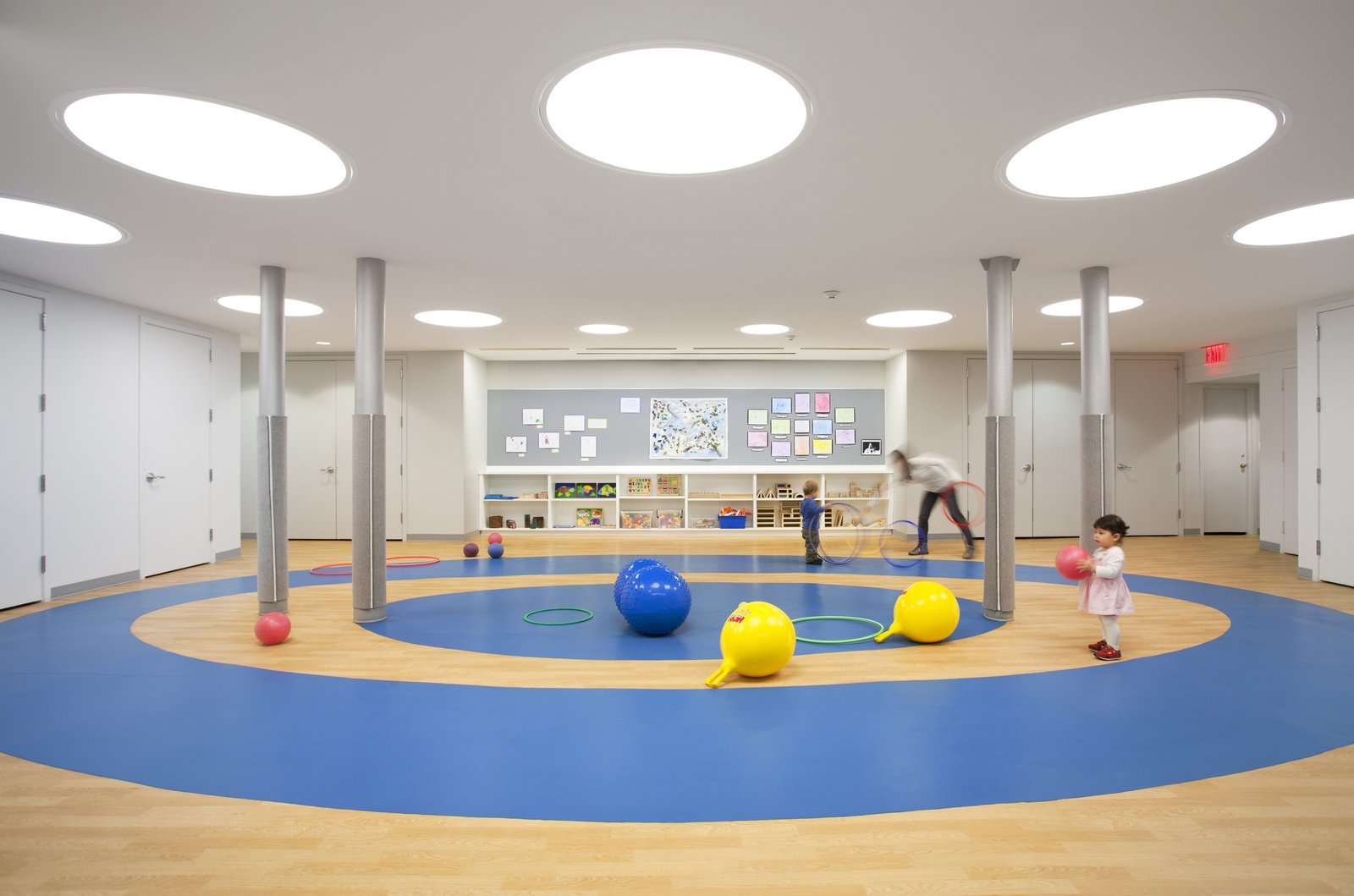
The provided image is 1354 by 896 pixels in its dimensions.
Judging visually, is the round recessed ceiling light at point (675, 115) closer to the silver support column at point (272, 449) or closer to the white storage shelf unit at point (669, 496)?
the silver support column at point (272, 449)

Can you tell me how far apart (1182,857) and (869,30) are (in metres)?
3.50

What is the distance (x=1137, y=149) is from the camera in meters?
4.52

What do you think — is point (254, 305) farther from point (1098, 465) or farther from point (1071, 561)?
point (1098, 465)

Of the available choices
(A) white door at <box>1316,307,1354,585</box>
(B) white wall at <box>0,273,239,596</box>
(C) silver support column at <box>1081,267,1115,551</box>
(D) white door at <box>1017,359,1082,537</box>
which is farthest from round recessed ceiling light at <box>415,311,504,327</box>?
(A) white door at <box>1316,307,1354,585</box>

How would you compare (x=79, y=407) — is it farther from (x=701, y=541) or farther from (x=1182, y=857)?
(x=1182, y=857)

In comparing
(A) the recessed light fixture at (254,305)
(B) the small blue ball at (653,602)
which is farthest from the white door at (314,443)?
(B) the small blue ball at (653,602)

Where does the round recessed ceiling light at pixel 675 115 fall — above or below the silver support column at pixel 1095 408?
above

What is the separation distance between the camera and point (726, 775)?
10.2 feet

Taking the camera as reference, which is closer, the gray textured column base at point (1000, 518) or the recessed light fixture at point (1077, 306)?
the gray textured column base at point (1000, 518)

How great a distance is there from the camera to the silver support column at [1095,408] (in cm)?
630

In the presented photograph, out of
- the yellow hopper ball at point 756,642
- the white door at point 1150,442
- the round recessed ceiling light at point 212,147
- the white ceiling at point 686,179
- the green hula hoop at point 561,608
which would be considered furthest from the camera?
the white door at point 1150,442

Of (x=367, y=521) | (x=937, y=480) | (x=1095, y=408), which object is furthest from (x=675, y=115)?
(x=937, y=480)

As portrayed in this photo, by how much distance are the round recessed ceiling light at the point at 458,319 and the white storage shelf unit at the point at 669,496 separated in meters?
4.07

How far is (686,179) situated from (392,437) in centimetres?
934
